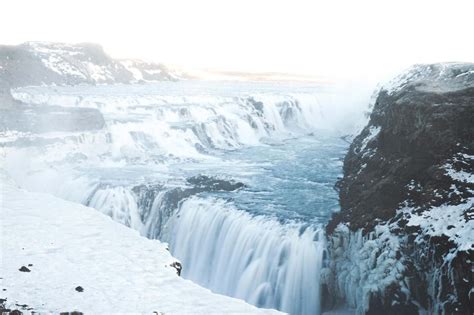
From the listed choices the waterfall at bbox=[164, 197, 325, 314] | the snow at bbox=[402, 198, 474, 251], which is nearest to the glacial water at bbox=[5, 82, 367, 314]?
the waterfall at bbox=[164, 197, 325, 314]

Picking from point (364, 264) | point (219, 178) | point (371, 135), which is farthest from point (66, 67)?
point (364, 264)

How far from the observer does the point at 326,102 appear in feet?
167

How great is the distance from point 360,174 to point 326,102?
32.1 metres

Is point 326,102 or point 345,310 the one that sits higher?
point 326,102

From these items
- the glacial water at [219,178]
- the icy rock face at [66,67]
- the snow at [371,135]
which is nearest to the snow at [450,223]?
the glacial water at [219,178]

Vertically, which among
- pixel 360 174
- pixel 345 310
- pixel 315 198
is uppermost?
pixel 360 174

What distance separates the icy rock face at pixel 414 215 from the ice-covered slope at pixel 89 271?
5.23m

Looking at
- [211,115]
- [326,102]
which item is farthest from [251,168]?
[326,102]

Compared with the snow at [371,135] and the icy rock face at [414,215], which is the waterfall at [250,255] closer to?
the icy rock face at [414,215]

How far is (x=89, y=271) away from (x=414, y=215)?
8.71m

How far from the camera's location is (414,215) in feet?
43.1

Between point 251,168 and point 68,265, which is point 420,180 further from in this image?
point 251,168

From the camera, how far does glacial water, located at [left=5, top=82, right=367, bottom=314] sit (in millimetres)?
15773

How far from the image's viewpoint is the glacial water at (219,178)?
51.8ft
